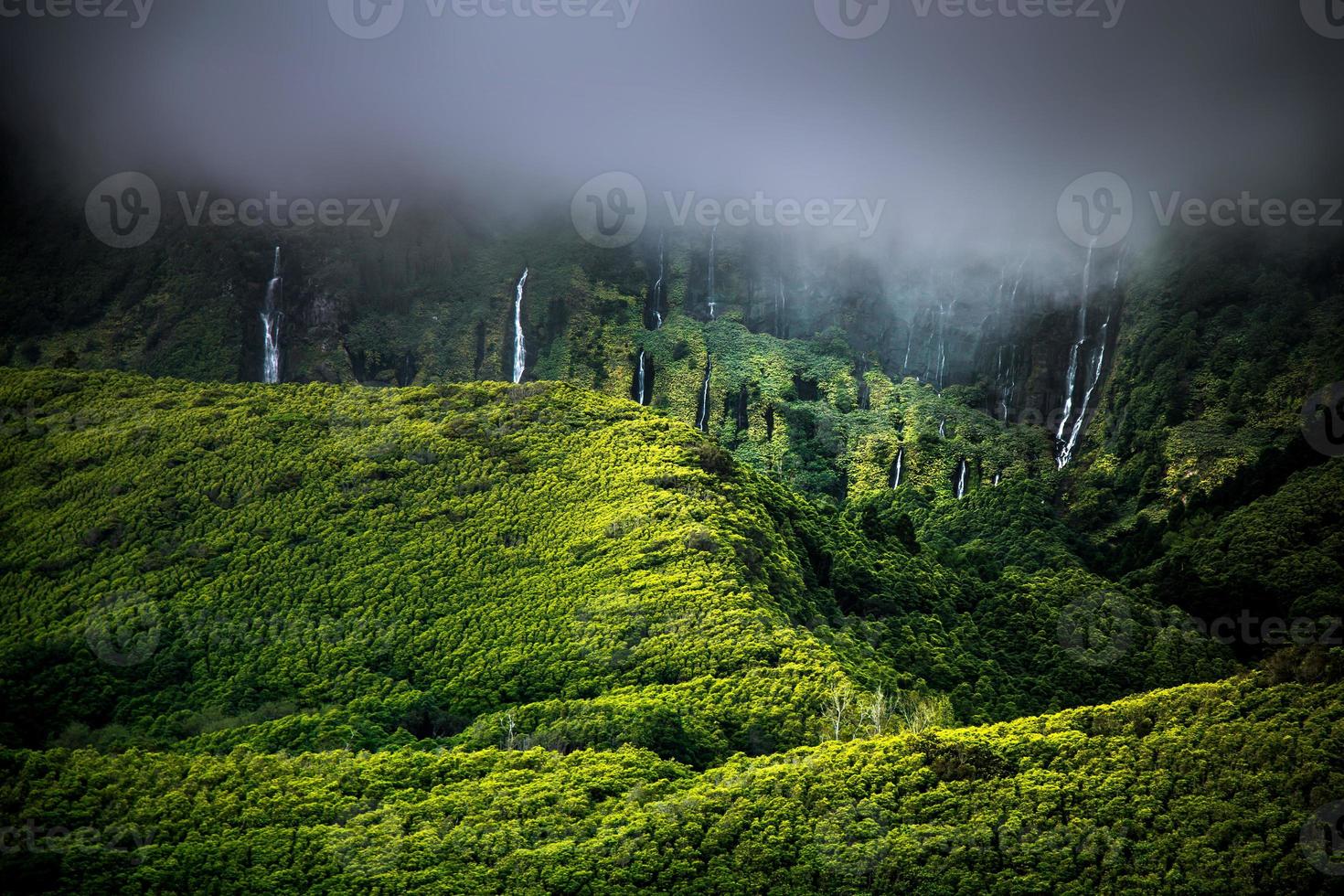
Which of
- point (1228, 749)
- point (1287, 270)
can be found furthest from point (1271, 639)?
point (1287, 270)

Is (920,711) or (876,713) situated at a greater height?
(876,713)

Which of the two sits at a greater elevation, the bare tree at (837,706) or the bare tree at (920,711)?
the bare tree at (837,706)

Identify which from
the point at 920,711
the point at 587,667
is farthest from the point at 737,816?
the point at 920,711

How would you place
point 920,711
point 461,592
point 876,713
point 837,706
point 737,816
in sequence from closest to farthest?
point 737,816
point 876,713
point 837,706
point 920,711
point 461,592

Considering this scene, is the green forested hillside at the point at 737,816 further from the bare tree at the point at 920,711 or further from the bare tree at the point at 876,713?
the bare tree at the point at 920,711

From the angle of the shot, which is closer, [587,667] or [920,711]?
[587,667]

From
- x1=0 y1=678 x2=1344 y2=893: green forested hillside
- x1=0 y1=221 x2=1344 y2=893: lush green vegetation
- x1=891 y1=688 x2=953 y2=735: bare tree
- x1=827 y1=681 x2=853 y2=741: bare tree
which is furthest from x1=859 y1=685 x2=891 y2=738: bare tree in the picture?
x1=0 y1=678 x2=1344 y2=893: green forested hillside

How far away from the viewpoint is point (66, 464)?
108562mm

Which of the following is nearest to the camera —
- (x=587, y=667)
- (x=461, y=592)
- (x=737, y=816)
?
(x=737, y=816)

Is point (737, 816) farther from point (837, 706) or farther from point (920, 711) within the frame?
point (920, 711)

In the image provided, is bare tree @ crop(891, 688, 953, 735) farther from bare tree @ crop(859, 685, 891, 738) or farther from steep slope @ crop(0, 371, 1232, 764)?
steep slope @ crop(0, 371, 1232, 764)

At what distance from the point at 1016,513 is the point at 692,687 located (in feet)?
282

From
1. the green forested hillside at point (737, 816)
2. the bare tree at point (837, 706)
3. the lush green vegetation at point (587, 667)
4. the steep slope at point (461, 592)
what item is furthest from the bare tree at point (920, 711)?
the green forested hillside at point (737, 816)

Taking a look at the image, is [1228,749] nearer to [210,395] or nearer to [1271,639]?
[1271,639]
